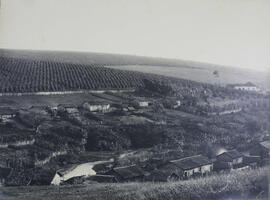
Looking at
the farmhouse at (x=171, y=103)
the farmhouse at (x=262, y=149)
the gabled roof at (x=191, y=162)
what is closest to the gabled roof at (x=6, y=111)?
the farmhouse at (x=171, y=103)

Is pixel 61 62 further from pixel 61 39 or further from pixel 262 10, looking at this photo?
pixel 262 10

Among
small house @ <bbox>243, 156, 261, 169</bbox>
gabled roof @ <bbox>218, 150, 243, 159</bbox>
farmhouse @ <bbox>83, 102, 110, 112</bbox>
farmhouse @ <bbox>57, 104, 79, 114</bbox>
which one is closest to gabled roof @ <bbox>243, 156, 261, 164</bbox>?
small house @ <bbox>243, 156, 261, 169</bbox>

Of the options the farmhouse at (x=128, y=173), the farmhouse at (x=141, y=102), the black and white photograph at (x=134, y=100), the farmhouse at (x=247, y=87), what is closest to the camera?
the black and white photograph at (x=134, y=100)

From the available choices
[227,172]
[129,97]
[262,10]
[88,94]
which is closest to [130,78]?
[129,97]

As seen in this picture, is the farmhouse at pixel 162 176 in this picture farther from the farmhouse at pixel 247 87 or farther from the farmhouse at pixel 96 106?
the farmhouse at pixel 247 87

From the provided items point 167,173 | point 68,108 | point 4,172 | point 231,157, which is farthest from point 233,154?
point 4,172

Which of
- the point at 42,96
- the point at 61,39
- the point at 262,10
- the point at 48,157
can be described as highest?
the point at 262,10

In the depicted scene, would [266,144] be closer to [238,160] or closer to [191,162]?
[238,160]
